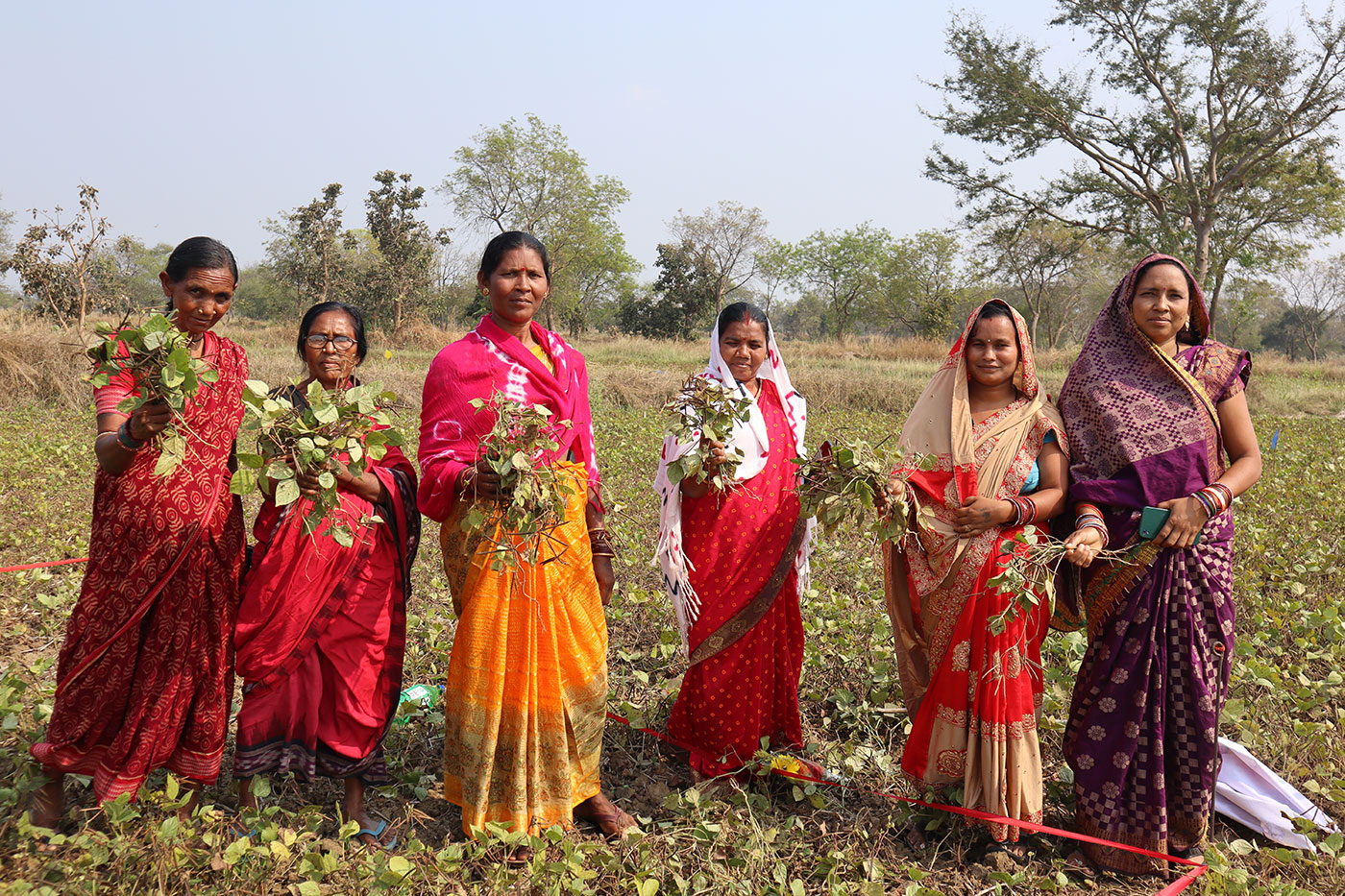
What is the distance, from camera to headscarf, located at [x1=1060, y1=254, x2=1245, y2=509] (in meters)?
3.06

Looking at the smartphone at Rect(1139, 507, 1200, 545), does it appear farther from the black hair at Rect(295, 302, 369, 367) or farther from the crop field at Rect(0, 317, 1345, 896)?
the black hair at Rect(295, 302, 369, 367)

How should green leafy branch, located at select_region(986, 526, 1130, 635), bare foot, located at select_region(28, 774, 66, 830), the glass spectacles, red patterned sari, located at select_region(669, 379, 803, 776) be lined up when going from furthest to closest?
red patterned sari, located at select_region(669, 379, 803, 776) → the glass spectacles → bare foot, located at select_region(28, 774, 66, 830) → green leafy branch, located at select_region(986, 526, 1130, 635)

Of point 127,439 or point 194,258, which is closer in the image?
point 127,439

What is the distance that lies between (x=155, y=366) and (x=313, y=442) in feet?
1.68

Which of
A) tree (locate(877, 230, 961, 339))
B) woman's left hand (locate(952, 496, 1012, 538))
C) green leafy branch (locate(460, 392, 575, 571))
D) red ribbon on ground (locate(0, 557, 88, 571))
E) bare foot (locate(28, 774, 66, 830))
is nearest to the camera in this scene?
green leafy branch (locate(460, 392, 575, 571))

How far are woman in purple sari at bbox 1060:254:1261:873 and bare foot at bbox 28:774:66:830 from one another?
372 cm

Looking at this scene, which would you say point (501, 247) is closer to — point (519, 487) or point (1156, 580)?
point (519, 487)

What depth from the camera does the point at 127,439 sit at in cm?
268

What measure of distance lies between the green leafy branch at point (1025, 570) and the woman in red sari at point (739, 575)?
912 millimetres

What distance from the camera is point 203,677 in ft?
9.80

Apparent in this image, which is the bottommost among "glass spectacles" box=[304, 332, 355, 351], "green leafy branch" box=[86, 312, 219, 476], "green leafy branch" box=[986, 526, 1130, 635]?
"green leafy branch" box=[986, 526, 1130, 635]

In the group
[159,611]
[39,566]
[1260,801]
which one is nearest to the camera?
[159,611]

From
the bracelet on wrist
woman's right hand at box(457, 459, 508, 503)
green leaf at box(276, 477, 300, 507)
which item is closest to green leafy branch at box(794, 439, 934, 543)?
woman's right hand at box(457, 459, 508, 503)

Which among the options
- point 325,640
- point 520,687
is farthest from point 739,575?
point 325,640
